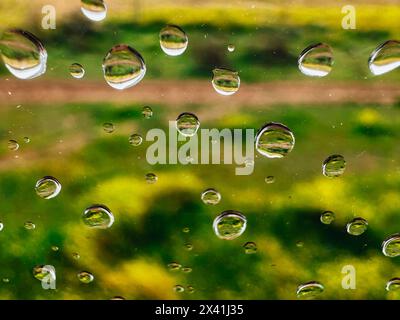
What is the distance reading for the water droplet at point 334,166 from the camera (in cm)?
53

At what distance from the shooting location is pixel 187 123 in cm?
53

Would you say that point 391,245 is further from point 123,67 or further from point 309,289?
point 123,67

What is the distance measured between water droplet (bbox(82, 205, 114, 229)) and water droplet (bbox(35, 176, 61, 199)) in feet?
0.13

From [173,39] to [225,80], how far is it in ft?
0.23

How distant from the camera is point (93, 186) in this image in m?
0.52

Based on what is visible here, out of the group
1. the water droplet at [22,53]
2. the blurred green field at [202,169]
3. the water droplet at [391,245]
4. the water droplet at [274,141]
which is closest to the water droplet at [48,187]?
the blurred green field at [202,169]

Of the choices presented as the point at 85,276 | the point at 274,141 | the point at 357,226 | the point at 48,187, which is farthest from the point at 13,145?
the point at 357,226

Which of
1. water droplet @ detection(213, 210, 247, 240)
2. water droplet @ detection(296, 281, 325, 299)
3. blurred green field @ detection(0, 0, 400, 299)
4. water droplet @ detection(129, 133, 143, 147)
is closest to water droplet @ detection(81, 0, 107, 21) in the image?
blurred green field @ detection(0, 0, 400, 299)

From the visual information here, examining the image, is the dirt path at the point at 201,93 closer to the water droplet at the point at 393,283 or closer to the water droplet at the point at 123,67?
the water droplet at the point at 123,67

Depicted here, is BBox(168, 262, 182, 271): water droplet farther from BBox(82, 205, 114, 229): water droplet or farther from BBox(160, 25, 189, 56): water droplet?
BBox(160, 25, 189, 56): water droplet

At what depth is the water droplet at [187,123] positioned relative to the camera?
53cm

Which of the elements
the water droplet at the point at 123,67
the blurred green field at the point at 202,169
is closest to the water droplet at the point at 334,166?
the blurred green field at the point at 202,169

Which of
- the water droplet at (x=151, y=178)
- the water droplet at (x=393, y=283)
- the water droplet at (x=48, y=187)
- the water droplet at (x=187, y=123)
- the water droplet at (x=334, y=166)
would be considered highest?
the water droplet at (x=187, y=123)

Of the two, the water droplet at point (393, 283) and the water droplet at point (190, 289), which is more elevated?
the water droplet at point (393, 283)
